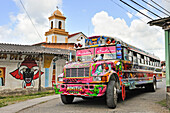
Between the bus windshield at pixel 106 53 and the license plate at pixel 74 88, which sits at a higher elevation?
the bus windshield at pixel 106 53

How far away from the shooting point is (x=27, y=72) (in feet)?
51.1

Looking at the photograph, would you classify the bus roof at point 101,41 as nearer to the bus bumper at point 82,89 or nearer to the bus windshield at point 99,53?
the bus windshield at point 99,53

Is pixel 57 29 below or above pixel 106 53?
above

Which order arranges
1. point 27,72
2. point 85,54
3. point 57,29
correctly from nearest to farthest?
1. point 85,54
2. point 27,72
3. point 57,29

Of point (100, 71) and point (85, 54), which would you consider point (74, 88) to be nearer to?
point (100, 71)

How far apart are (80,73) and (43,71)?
942 centimetres

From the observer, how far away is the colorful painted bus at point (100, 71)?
735cm

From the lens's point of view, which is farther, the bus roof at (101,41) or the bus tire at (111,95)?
the bus roof at (101,41)

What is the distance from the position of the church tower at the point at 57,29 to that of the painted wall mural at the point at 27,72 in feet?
104

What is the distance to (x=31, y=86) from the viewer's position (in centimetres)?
1580

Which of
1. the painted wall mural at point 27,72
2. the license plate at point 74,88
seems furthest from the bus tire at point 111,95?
the painted wall mural at point 27,72

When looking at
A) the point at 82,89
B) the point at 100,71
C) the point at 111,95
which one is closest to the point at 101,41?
the point at 100,71

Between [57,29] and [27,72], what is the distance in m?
33.4

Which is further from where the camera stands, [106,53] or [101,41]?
[101,41]
